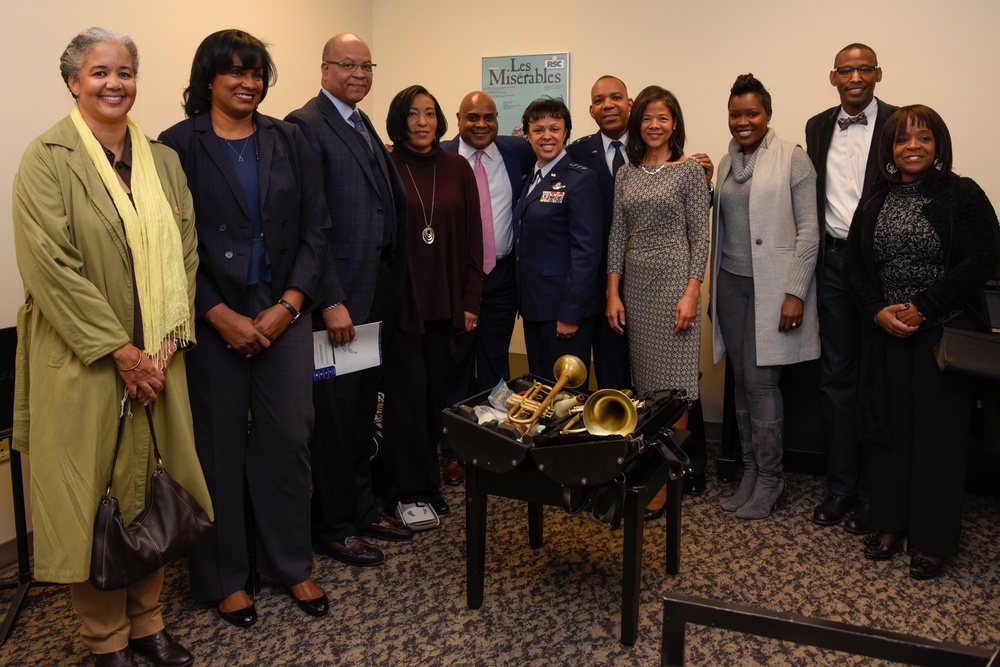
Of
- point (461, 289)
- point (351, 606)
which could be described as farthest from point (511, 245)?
point (351, 606)

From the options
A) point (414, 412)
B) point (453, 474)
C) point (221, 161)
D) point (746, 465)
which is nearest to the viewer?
point (221, 161)

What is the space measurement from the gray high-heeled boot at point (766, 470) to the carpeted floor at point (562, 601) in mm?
66

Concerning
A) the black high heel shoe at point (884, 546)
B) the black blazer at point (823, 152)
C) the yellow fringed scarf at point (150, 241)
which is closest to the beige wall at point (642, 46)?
the black blazer at point (823, 152)

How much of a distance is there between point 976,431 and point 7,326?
3447mm

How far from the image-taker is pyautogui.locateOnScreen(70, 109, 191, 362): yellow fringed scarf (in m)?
2.15

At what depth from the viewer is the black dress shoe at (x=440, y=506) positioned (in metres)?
3.43

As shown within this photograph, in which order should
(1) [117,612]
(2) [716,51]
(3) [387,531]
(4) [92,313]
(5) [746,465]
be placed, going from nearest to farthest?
(4) [92,313] < (1) [117,612] < (3) [387,531] < (5) [746,465] < (2) [716,51]

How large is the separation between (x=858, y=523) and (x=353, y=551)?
1973 millimetres

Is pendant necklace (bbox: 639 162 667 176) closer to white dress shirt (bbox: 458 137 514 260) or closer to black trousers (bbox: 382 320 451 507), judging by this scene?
white dress shirt (bbox: 458 137 514 260)

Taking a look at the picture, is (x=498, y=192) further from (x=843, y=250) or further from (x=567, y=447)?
(x=567, y=447)

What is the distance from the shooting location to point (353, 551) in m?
3.00

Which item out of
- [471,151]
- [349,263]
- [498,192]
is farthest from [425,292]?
[471,151]

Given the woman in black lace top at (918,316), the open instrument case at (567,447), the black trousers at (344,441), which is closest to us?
the open instrument case at (567,447)

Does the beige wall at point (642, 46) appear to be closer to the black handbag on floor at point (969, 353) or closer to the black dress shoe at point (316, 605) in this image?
the black dress shoe at point (316, 605)
